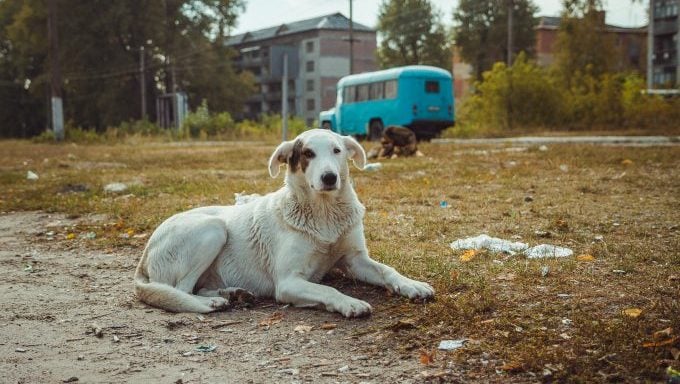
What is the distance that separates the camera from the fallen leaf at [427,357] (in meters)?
3.43

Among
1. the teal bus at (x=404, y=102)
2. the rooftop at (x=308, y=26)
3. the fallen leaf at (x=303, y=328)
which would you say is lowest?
the fallen leaf at (x=303, y=328)

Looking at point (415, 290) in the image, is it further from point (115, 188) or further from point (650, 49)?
point (650, 49)

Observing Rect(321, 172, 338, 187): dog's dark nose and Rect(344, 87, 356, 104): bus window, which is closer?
Rect(321, 172, 338, 187): dog's dark nose

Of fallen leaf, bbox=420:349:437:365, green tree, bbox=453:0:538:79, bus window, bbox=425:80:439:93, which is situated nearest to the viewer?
fallen leaf, bbox=420:349:437:365

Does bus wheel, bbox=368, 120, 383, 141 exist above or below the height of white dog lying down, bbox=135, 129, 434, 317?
above

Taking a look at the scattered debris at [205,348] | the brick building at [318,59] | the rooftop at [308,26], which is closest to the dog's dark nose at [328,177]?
the scattered debris at [205,348]

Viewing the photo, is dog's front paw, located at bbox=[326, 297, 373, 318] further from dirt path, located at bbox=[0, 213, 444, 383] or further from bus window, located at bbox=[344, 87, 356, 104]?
bus window, located at bbox=[344, 87, 356, 104]

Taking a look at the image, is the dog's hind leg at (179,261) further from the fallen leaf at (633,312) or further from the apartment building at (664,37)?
the apartment building at (664,37)

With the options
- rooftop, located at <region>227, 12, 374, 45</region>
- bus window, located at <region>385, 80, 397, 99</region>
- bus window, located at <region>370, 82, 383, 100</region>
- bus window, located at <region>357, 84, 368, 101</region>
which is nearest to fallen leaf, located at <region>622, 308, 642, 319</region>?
bus window, located at <region>385, 80, 397, 99</region>

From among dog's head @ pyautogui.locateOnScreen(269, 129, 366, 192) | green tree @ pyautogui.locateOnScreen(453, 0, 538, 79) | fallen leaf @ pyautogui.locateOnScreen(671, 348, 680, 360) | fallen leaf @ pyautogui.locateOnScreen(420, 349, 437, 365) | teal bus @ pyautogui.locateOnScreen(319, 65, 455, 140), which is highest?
green tree @ pyautogui.locateOnScreen(453, 0, 538, 79)

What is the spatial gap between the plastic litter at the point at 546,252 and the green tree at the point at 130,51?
48485 mm

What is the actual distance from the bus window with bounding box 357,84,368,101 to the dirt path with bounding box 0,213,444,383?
26068 mm

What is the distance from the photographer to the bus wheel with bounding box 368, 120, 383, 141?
30109mm

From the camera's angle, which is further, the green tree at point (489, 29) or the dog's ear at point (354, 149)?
the green tree at point (489, 29)
